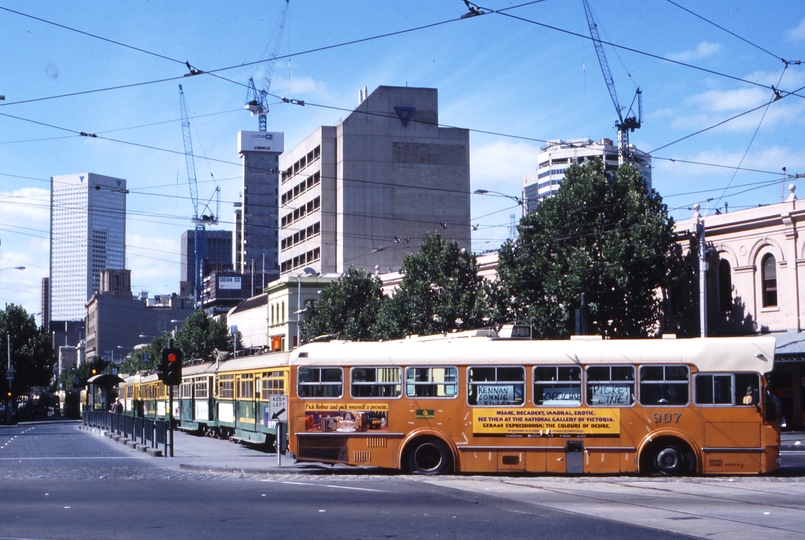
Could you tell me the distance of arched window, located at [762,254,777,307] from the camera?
42000mm

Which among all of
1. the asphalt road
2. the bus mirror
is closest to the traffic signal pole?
the asphalt road

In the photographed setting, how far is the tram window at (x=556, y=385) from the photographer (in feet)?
68.2

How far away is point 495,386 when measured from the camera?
21.1 metres

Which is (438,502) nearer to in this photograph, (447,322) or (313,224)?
(447,322)

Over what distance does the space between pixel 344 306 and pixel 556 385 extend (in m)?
43.9

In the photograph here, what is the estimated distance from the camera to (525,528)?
13219 mm

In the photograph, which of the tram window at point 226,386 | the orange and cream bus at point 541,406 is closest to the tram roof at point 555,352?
the orange and cream bus at point 541,406

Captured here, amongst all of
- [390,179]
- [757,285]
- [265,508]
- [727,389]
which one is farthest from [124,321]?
[265,508]

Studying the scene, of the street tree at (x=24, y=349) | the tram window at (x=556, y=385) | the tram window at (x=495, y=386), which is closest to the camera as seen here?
the tram window at (x=556, y=385)

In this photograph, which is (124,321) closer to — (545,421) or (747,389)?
(545,421)

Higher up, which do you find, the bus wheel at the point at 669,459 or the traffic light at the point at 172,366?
the traffic light at the point at 172,366

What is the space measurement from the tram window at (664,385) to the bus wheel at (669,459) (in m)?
0.81

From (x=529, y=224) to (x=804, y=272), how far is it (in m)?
11.5

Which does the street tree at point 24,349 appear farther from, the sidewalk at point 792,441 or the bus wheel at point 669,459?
the bus wheel at point 669,459
